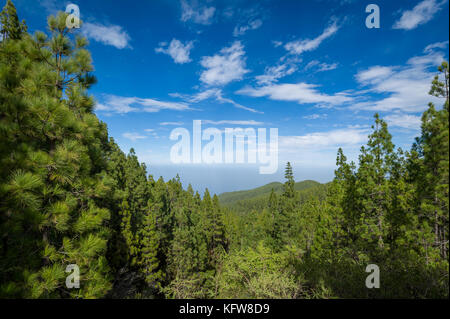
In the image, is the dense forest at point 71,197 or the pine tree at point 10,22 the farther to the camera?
the pine tree at point 10,22

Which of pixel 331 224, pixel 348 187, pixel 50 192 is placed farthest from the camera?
pixel 331 224

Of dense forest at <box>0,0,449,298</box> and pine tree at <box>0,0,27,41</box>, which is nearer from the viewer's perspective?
dense forest at <box>0,0,449,298</box>

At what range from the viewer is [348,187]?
42.2 ft

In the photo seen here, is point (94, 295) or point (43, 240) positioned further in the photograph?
point (94, 295)

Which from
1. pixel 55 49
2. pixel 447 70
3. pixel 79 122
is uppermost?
pixel 55 49

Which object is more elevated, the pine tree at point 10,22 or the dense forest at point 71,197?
the pine tree at point 10,22

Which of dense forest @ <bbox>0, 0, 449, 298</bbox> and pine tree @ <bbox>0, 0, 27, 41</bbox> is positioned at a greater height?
pine tree @ <bbox>0, 0, 27, 41</bbox>

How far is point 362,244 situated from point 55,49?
15.4 meters

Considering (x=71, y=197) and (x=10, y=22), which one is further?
(x=10, y=22)

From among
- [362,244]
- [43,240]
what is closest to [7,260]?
[43,240]

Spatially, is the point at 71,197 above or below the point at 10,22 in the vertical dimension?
below

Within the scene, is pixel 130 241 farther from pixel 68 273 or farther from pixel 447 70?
pixel 447 70
